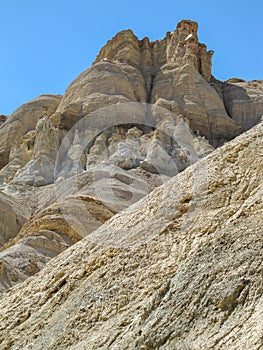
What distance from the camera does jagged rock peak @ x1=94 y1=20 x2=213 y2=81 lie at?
7371cm

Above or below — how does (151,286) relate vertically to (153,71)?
below

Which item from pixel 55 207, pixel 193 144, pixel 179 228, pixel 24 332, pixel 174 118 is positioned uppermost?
pixel 174 118

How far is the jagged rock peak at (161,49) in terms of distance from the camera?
73.7 m

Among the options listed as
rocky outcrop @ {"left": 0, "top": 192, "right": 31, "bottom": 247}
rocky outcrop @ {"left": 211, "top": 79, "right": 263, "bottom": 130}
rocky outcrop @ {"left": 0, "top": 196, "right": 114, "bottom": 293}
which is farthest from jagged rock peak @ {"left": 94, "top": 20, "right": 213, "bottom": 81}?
rocky outcrop @ {"left": 0, "top": 196, "right": 114, "bottom": 293}

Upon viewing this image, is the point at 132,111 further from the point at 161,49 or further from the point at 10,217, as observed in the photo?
the point at 10,217

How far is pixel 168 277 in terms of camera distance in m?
10.6

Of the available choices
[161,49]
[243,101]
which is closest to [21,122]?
[161,49]

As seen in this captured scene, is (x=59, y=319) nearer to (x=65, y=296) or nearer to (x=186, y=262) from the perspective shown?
(x=65, y=296)

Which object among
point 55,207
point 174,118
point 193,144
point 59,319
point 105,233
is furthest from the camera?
point 174,118

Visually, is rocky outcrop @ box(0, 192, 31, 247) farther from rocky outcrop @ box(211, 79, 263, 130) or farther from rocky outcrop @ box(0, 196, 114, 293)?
rocky outcrop @ box(211, 79, 263, 130)

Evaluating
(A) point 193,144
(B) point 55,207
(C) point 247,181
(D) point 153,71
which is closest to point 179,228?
(C) point 247,181

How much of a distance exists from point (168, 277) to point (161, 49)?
6810 centimetres

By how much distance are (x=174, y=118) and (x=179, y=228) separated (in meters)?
49.8

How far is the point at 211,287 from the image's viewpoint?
30.8 ft
